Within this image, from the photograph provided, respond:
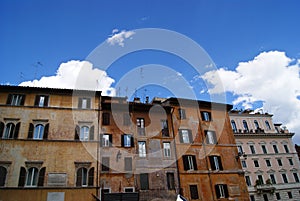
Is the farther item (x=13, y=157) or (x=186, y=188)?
(x=186, y=188)

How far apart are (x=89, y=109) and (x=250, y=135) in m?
26.4

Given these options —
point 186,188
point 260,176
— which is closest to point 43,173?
point 186,188

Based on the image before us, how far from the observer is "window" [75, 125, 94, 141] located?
22172 millimetres

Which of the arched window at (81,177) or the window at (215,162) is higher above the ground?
the window at (215,162)

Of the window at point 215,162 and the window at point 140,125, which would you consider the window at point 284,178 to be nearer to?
the window at point 215,162

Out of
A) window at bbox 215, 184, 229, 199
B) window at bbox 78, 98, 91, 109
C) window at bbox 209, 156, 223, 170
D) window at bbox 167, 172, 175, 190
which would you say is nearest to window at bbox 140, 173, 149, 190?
window at bbox 167, 172, 175, 190

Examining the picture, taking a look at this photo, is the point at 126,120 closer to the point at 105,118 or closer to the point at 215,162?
the point at 105,118

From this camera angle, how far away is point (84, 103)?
2405 cm

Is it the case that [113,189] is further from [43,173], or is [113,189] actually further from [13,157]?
[13,157]

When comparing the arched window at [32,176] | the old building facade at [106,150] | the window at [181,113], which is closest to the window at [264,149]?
the old building facade at [106,150]

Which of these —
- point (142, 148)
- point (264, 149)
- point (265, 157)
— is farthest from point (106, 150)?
point (264, 149)

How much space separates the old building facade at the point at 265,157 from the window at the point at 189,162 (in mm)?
12102

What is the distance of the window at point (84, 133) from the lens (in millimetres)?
22172

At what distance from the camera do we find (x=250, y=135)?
37.2 meters
